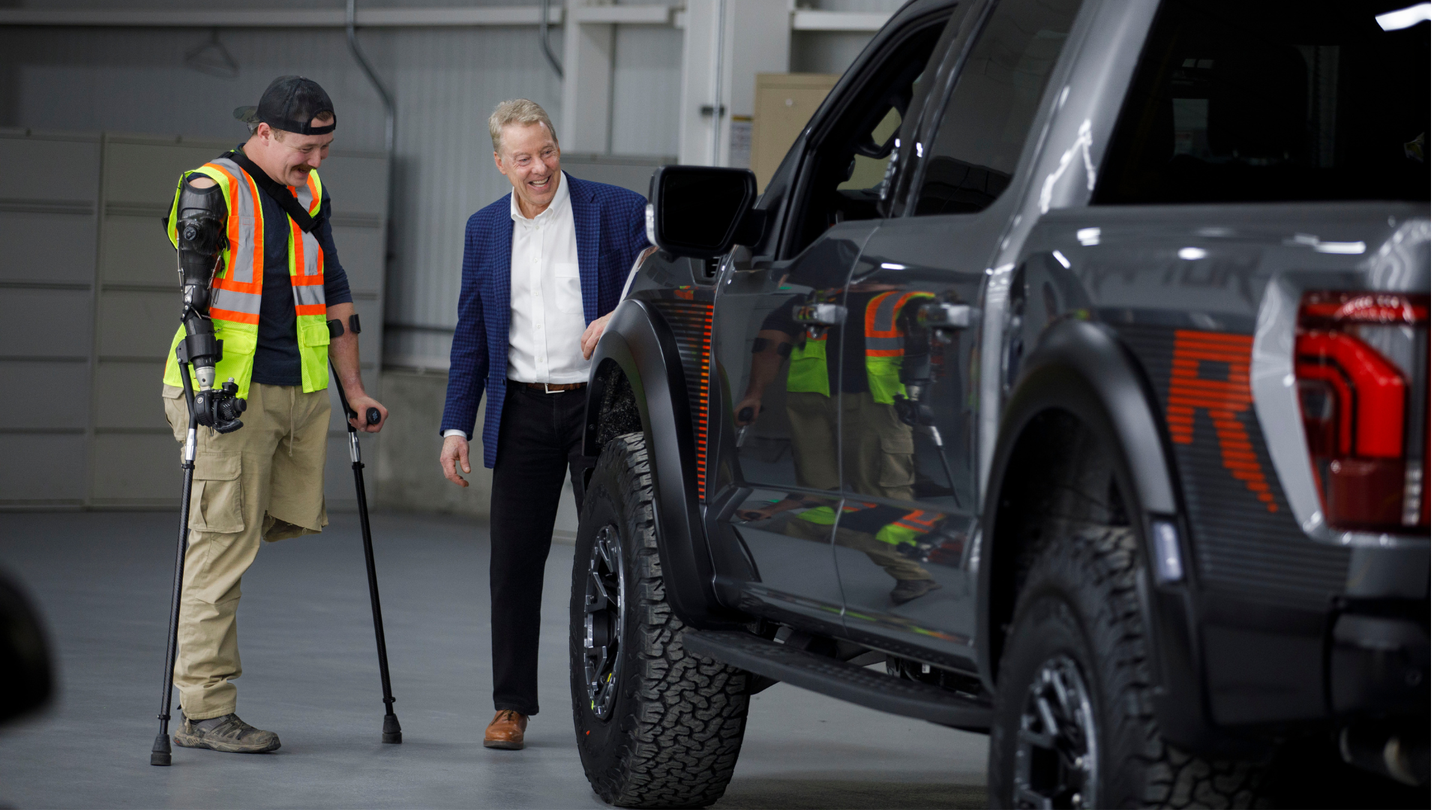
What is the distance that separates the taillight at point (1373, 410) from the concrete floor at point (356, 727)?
2936 millimetres

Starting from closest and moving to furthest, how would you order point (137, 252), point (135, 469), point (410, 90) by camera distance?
point (137, 252), point (135, 469), point (410, 90)

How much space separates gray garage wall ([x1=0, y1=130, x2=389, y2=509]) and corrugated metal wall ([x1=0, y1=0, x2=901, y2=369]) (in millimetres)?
1048

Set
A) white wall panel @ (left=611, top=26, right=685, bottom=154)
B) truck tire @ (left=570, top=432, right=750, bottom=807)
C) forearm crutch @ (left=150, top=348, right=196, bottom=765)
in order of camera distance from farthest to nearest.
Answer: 1. white wall panel @ (left=611, top=26, right=685, bottom=154)
2. forearm crutch @ (left=150, top=348, right=196, bottom=765)
3. truck tire @ (left=570, top=432, right=750, bottom=807)

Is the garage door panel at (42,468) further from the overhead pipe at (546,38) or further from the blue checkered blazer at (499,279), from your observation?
the blue checkered blazer at (499,279)

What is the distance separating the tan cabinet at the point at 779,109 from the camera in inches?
420

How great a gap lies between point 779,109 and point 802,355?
725 centimetres

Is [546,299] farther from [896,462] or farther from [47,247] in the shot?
[47,247]

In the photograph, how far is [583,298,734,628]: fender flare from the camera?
416cm

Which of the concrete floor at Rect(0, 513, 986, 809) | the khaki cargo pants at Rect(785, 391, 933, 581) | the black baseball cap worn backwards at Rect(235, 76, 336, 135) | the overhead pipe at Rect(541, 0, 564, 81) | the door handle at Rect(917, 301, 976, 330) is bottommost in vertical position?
the concrete floor at Rect(0, 513, 986, 809)

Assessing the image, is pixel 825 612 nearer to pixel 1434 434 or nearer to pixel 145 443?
pixel 1434 434

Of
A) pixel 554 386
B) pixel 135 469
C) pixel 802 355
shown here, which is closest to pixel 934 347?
pixel 802 355

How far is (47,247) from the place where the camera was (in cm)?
1202

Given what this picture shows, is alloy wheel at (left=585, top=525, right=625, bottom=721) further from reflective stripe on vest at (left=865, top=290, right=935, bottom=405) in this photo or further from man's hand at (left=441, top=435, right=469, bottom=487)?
reflective stripe on vest at (left=865, top=290, right=935, bottom=405)

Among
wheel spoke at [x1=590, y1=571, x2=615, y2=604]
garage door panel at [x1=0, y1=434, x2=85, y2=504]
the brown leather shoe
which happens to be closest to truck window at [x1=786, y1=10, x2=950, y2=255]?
wheel spoke at [x1=590, y1=571, x2=615, y2=604]
